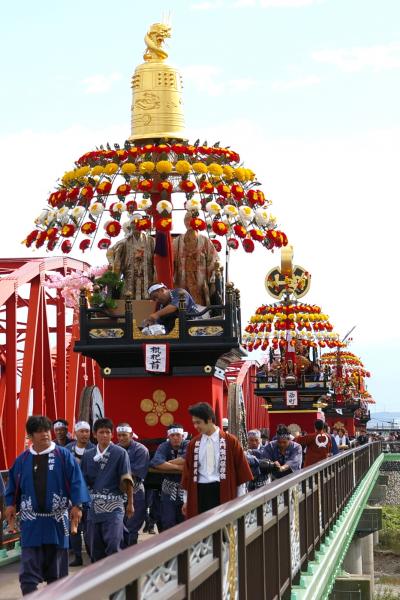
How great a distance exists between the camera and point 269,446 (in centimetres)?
1738

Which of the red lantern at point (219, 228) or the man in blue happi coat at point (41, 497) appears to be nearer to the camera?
the man in blue happi coat at point (41, 497)

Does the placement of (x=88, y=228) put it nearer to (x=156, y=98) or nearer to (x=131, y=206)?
(x=131, y=206)

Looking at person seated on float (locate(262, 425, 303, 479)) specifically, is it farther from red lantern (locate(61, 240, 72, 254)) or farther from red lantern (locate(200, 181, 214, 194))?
red lantern (locate(61, 240, 72, 254))

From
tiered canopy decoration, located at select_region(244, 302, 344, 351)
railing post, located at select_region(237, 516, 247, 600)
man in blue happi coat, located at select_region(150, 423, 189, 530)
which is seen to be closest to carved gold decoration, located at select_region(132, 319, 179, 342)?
man in blue happi coat, located at select_region(150, 423, 189, 530)

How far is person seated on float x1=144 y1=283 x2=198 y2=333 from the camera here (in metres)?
19.5

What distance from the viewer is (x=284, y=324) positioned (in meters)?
46.2

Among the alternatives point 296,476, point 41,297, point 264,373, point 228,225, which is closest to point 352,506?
point 228,225

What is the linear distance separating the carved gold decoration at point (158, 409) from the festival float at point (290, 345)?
25593 millimetres

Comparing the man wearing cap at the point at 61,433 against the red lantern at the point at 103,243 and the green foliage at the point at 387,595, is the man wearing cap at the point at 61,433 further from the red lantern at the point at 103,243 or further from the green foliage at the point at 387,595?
the green foliage at the point at 387,595

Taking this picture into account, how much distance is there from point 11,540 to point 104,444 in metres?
4.65

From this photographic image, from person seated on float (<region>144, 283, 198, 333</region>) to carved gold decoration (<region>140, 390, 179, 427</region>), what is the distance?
1130 mm

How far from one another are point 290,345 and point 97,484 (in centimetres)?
3516

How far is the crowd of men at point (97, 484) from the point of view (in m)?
10.4

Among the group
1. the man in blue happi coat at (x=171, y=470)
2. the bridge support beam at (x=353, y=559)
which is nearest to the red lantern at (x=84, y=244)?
the man in blue happi coat at (x=171, y=470)
